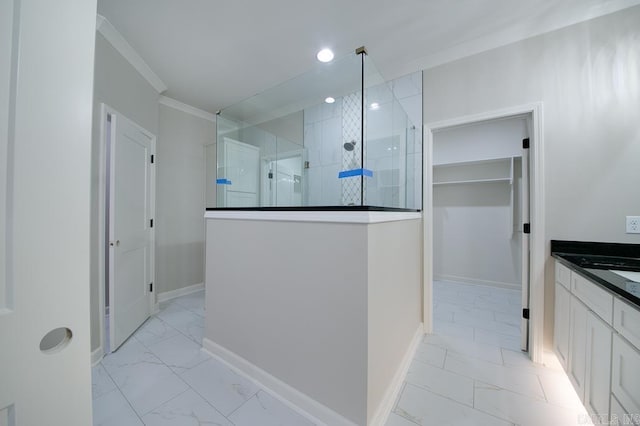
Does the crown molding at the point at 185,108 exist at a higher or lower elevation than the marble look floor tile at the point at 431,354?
higher

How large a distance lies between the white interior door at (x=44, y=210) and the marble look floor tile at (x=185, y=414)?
3.62 ft

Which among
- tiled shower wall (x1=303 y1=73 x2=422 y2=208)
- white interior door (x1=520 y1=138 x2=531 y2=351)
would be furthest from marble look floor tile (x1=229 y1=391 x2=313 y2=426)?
white interior door (x1=520 y1=138 x2=531 y2=351)

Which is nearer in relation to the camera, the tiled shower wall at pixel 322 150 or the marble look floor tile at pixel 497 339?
the marble look floor tile at pixel 497 339

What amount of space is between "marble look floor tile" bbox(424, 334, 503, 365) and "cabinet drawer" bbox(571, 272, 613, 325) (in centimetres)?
86

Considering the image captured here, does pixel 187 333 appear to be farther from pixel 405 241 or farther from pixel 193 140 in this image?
pixel 193 140

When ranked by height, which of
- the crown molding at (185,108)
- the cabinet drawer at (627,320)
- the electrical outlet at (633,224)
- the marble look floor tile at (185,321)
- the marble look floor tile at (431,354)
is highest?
the crown molding at (185,108)

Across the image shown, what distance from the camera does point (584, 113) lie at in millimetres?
1808

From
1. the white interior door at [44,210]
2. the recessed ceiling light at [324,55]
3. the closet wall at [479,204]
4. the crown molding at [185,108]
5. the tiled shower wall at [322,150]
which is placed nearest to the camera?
the white interior door at [44,210]

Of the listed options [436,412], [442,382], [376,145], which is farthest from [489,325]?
[376,145]

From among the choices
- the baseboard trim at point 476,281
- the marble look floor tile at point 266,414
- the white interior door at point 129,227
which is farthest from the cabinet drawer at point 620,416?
the white interior door at point 129,227

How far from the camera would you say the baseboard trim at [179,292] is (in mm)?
3303

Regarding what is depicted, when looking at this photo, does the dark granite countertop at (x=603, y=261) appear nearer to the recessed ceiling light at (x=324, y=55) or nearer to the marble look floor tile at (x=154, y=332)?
the recessed ceiling light at (x=324, y=55)

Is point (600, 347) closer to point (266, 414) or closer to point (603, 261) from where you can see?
point (603, 261)

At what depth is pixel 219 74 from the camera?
2.79 m
